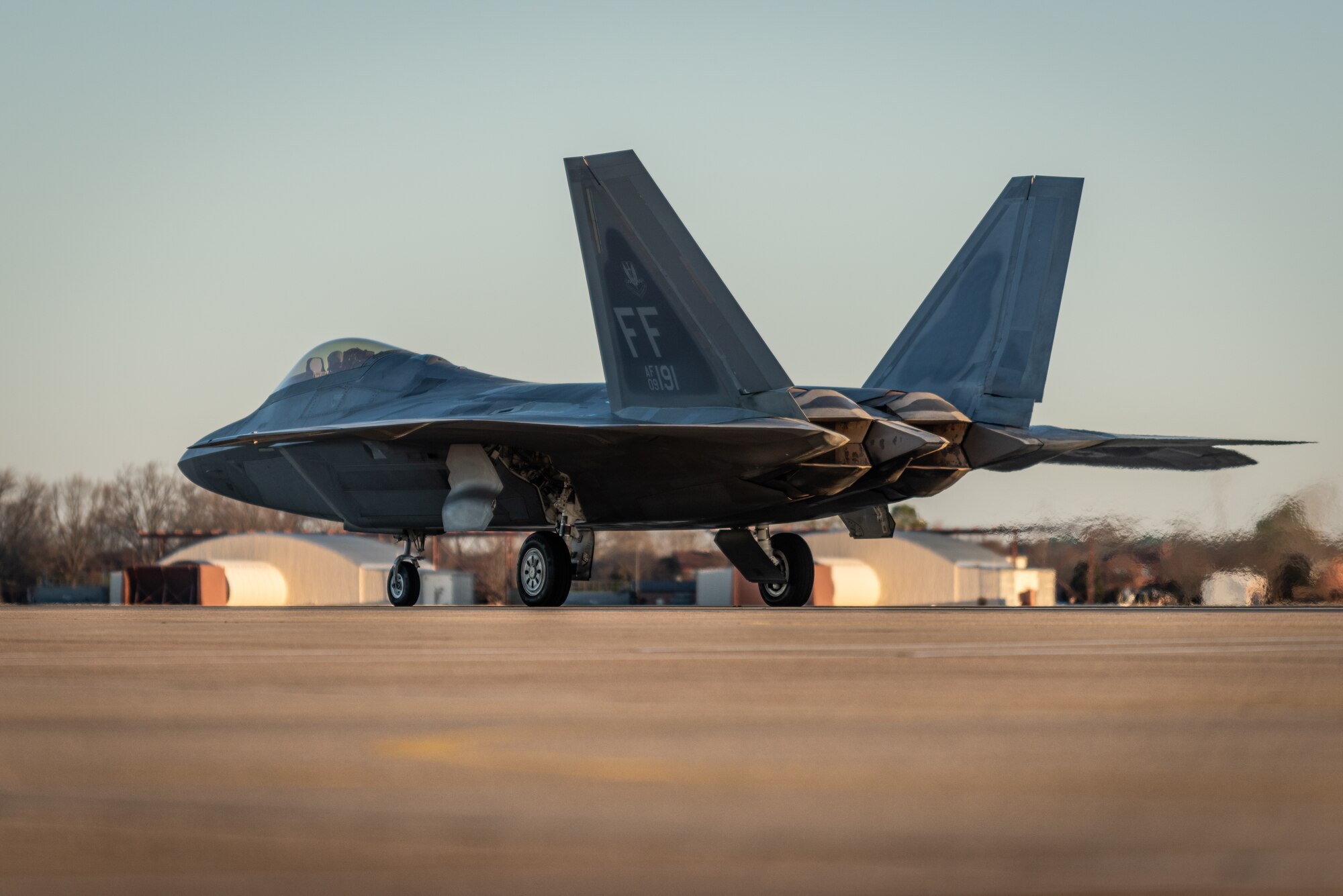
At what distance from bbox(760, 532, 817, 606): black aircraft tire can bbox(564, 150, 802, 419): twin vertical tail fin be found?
387 centimetres

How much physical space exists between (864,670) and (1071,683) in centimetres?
93

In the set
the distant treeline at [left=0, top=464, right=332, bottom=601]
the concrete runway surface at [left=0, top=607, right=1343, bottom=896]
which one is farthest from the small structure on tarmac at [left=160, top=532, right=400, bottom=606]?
the concrete runway surface at [left=0, top=607, right=1343, bottom=896]

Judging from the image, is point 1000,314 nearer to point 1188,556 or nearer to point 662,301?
point 1188,556

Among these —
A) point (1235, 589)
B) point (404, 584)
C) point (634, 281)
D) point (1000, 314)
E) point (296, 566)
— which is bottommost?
point (296, 566)

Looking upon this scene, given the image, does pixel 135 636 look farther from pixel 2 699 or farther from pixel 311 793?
pixel 311 793

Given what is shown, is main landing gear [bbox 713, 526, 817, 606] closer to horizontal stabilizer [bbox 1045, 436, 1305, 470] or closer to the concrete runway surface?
horizontal stabilizer [bbox 1045, 436, 1305, 470]

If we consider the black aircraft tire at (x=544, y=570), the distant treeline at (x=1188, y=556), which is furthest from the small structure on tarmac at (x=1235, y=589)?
the black aircraft tire at (x=544, y=570)

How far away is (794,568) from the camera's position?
1775 centimetres

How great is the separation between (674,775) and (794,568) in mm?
14562

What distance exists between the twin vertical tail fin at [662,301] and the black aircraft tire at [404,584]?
506 centimetres

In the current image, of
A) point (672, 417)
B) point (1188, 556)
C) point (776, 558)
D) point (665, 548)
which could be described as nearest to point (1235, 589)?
point (1188, 556)

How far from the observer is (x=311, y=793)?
3.02 meters

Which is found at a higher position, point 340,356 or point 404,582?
point 340,356

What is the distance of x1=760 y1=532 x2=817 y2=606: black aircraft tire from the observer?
17734mm
